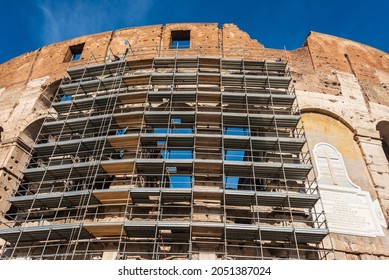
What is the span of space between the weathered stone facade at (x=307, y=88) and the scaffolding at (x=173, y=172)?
1019mm

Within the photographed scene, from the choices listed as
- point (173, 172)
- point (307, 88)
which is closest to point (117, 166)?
point (173, 172)

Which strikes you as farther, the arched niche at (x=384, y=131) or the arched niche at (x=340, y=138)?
the arched niche at (x=384, y=131)

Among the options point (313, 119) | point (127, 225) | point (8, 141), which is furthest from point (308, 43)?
point (8, 141)

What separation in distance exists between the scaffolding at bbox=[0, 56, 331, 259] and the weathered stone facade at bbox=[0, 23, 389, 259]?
1019mm

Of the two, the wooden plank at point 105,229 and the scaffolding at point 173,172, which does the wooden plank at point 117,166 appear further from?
the wooden plank at point 105,229

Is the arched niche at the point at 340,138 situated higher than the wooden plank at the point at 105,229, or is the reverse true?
the arched niche at the point at 340,138

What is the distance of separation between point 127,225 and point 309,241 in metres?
4.31

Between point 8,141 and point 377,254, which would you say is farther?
point 8,141

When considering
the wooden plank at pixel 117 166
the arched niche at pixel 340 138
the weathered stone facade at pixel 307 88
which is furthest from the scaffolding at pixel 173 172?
the weathered stone facade at pixel 307 88

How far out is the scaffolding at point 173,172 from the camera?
26.1 feet

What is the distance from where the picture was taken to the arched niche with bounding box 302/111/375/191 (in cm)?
1008

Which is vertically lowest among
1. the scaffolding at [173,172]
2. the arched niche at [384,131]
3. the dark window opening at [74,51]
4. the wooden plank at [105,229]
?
the wooden plank at [105,229]

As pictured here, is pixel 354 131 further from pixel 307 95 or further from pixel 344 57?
pixel 344 57

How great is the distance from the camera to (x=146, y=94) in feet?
34.5
